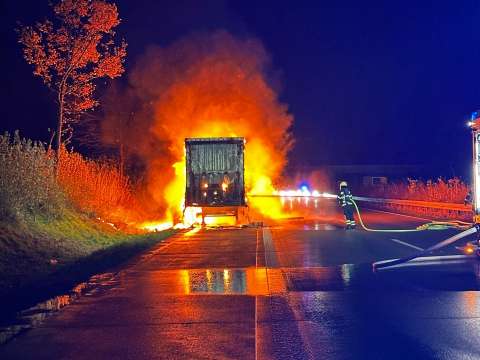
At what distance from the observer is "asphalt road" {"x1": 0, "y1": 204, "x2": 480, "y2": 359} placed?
6297 mm

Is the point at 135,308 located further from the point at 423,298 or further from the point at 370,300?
the point at 423,298

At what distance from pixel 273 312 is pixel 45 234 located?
355 inches

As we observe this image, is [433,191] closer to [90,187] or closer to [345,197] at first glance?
[345,197]

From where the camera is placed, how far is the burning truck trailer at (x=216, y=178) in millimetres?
22641

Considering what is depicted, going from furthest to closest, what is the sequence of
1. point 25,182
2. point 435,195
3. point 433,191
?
point 433,191, point 435,195, point 25,182

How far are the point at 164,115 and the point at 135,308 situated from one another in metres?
21.7

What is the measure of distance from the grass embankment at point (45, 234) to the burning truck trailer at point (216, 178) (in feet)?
7.07

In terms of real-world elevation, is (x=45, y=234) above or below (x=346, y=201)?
below

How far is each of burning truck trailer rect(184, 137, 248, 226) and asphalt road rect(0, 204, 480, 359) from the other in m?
9.18

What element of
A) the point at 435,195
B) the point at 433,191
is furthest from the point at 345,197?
the point at 433,191

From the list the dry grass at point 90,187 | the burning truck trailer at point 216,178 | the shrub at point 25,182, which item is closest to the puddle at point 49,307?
the shrub at point 25,182

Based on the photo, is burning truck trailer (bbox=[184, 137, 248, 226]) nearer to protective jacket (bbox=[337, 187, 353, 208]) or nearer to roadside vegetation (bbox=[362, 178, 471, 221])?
protective jacket (bbox=[337, 187, 353, 208])

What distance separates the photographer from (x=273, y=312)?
796 cm

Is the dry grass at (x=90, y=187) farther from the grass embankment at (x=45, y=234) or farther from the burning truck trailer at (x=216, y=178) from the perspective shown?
the burning truck trailer at (x=216, y=178)
